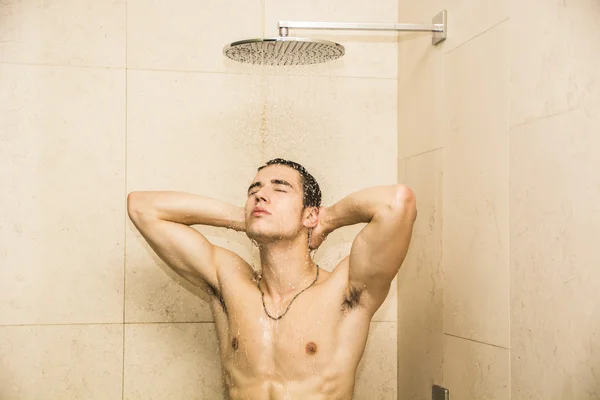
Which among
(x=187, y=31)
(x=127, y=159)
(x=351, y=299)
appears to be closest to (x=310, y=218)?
(x=351, y=299)

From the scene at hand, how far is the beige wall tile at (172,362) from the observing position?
216 centimetres

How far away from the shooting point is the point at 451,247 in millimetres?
1874

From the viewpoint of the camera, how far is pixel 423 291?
81.7 inches

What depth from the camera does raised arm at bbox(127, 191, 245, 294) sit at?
1.92m

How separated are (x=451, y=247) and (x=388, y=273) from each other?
0.27m

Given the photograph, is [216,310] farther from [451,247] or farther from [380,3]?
[380,3]

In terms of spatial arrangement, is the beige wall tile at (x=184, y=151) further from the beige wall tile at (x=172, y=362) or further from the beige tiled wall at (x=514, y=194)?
the beige tiled wall at (x=514, y=194)

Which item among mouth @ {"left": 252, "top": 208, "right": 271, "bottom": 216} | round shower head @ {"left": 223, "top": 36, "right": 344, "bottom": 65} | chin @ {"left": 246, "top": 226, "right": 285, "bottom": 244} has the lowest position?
chin @ {"left": 246, "top": 226, "right": 285, "bottom": 244}

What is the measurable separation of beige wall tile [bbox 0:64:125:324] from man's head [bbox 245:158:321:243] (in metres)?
0.52

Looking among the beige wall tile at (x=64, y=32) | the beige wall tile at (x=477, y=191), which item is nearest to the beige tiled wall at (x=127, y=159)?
the beige wall tile at (x=64, y=32)

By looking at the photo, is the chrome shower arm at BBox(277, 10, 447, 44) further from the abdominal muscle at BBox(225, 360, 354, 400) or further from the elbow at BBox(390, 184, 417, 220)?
the abdominal muscle at BBox(225, 360, 354, 400)

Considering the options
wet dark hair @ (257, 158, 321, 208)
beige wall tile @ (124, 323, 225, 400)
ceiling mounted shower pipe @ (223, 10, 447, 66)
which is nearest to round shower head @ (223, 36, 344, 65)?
ceiling mounted shower pipe @ (223, 10, 447, 66)

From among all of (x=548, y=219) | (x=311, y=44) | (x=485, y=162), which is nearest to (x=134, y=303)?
(x=311, y=44)

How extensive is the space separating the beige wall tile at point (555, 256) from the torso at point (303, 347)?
0.44 metres
